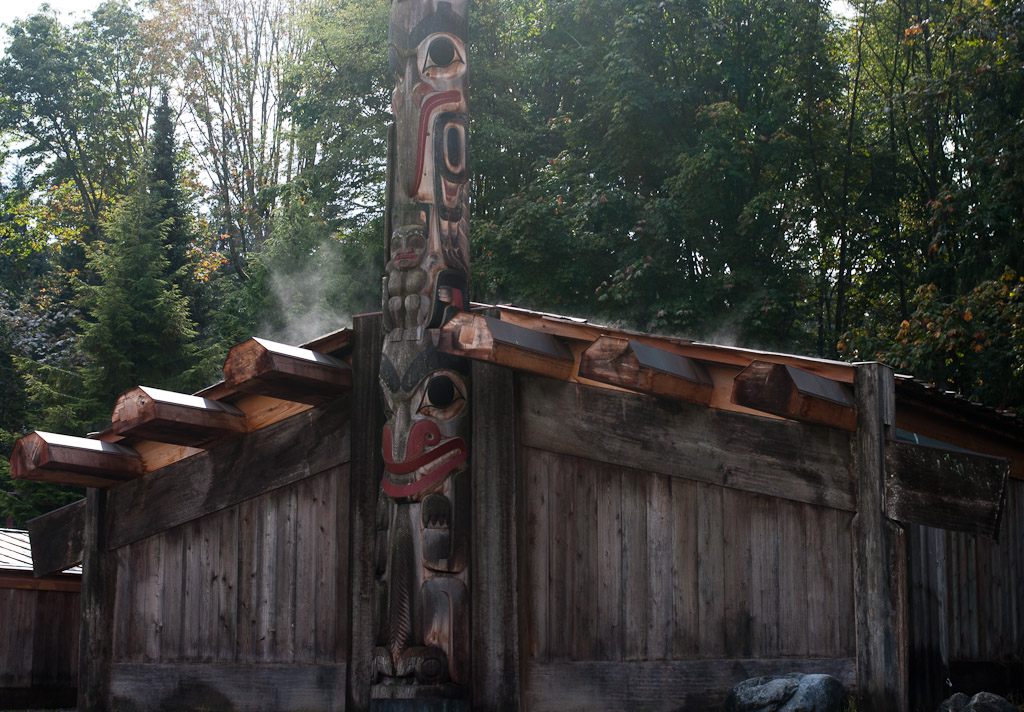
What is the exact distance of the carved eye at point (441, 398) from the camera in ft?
24.6

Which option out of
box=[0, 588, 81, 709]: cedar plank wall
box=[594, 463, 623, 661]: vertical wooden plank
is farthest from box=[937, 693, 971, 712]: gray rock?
box=[0, 588, 81, 709]: cedar plank wall

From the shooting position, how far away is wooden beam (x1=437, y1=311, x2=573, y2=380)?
6684mm

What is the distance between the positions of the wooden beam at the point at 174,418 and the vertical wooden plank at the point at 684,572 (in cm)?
357

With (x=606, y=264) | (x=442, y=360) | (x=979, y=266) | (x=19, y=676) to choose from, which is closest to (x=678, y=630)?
(x=442, y=360)

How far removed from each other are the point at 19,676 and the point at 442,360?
19.1 ft

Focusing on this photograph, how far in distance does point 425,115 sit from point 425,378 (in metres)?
2.05

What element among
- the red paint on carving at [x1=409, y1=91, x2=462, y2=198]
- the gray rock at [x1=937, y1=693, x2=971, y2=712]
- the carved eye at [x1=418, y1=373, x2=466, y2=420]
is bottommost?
the gray rock at [x1=937, y1=693, x2=971, y2=712]

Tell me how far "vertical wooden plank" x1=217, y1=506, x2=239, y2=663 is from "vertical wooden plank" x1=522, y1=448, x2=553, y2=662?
8.24ft

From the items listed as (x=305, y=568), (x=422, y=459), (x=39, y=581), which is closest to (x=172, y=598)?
(x=305, y=568)

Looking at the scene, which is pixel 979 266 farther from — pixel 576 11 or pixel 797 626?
pixel 797 626

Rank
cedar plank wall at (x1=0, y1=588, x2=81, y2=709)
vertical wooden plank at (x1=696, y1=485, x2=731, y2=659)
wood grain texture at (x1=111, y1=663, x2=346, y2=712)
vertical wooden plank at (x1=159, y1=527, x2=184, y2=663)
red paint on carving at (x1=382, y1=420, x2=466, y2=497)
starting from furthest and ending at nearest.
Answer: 1. cedar plank wall at (x1=0, y1=588, x2=81, y2=709)
2. vertical wooden plank at (x1=159, y1=527, x2=184, y2=663)
3. wood grain texture at (x1=111, y1=663, x2=346, y2=712)
4. red paint on carving at (x1=382, y1=420, x2=466, y2=497)
5. vertical wooden plank at (x1=696, y1=485, x2=731, y2=659)

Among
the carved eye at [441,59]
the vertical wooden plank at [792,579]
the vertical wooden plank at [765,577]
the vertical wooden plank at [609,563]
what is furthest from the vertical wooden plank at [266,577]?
the vertical wooden plank at [792,579]

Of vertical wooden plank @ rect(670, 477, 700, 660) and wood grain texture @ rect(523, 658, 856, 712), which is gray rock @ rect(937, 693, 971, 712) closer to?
wood grain texture @ rect(523, 658, 856, 712)

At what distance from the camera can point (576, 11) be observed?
1975cm
